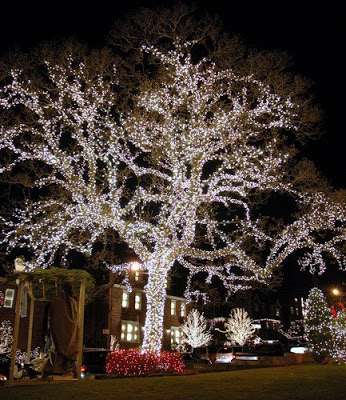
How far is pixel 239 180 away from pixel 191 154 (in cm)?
196

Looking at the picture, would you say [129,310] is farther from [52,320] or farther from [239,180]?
[52,320]

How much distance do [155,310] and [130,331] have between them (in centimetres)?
2545

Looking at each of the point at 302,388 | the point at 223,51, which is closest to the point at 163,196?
the point at 223,51

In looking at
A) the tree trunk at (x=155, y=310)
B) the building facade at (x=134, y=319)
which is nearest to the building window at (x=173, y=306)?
the building facade at (x=134, y=319)

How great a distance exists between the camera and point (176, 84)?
1562 centimetres

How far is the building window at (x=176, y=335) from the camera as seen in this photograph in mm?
44228

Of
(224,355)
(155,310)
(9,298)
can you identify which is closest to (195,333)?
(224,355)

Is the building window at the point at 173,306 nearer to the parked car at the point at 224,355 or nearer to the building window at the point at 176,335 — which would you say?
the building window at the point at 176,335

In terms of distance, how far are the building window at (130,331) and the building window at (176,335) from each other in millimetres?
5051

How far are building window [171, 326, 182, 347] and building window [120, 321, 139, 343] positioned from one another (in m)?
5.05

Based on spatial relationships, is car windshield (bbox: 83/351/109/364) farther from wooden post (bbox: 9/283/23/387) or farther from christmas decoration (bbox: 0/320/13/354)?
christmas decoration (bbox: 0/320/13/354)

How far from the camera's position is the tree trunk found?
1538cm

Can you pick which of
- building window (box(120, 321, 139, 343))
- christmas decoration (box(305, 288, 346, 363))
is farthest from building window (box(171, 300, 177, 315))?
christmas decoration (box(305, 288, 346, 363))

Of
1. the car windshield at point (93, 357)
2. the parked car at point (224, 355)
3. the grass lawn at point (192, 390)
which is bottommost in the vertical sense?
the parked car at point (224, 355)
